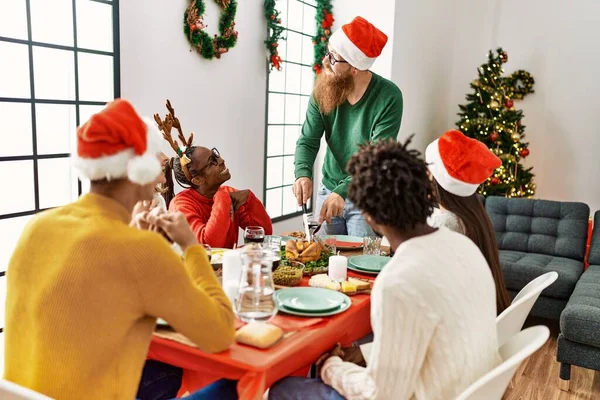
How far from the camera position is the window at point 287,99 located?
4.68 m

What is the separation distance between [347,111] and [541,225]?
6.90 feet

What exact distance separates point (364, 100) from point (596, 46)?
3.77m

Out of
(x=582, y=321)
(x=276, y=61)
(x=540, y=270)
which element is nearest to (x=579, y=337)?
(x=582, y=321)

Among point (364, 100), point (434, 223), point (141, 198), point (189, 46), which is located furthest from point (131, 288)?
point (189, 46)

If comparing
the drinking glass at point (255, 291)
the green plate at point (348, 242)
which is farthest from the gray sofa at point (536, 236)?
the drinking glass at point (255, 291)

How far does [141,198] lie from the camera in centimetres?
131

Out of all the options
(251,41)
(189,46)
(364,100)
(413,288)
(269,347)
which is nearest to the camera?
(413,288)

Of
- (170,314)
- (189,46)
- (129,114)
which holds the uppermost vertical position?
(189,46)

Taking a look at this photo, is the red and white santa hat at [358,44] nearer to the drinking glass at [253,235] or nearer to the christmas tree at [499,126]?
the drinking glass at [253,235]

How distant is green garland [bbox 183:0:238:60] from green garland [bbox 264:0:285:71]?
459mm

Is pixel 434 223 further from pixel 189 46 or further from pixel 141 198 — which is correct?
pixel 189 46

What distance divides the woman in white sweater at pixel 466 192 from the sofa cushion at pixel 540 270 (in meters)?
1.77

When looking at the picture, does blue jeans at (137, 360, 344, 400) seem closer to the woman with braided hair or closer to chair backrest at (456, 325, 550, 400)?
chair backrest at (456, 325, 550, 400)

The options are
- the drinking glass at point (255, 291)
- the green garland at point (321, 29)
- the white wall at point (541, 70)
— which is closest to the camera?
the drinking glass at point (255, 291)
